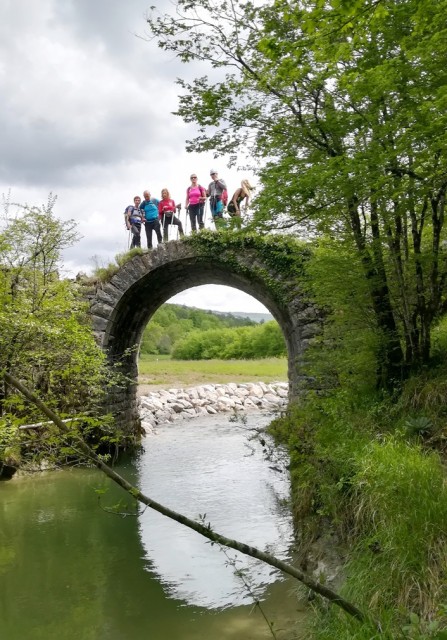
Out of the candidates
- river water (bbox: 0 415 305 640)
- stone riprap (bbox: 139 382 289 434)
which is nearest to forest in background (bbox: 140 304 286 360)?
stone riprap (bbox: 139 382 289 434)

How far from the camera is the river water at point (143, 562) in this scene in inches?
173

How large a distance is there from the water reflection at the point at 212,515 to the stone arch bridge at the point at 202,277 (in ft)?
5.59

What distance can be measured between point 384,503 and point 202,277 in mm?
9899

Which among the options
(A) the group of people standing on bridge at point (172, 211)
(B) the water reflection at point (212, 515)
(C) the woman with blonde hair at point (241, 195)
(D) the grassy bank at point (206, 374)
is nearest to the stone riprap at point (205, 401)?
(D) the grassy bank at point (206, 374)

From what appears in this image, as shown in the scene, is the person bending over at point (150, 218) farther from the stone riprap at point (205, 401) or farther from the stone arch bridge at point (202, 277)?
the stone riprap at point (205, 401)

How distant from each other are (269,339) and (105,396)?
1637 inches

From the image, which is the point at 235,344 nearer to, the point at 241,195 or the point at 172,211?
the point at 172,211

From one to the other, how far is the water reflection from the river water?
19mm

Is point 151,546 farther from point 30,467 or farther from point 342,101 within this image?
point 342,101

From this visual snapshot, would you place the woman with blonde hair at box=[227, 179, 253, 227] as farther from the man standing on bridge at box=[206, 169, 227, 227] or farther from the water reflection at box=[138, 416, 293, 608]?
the water reflection at box=[138, 416, 293, 608]

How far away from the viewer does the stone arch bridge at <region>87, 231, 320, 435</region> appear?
10156mm

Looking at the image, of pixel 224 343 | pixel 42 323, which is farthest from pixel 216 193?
pixel 224 343

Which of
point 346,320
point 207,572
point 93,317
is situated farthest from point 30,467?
point 346,320

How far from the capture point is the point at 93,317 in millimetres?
11047
